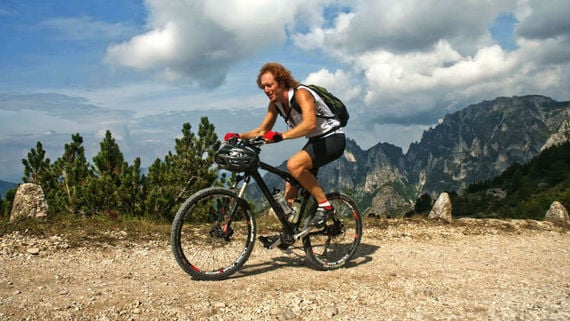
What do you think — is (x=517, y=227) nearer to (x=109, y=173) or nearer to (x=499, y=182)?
(x=109, y=173)

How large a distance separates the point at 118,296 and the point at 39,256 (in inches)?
112

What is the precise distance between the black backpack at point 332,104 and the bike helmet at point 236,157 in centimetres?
106

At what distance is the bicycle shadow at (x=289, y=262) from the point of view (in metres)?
6.35

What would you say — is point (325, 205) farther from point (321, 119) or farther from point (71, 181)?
point (71, 181)

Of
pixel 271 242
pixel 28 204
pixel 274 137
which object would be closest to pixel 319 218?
pixel 271 242

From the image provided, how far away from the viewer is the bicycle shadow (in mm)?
6352

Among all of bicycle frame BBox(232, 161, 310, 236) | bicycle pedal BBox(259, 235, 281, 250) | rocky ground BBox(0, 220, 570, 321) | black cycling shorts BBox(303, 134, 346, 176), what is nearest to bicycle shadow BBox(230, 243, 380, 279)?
rocky ground BBox(0, 220, 570, 321)

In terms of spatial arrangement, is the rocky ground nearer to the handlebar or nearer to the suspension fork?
the suspension fork

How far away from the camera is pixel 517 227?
12125 millimetres

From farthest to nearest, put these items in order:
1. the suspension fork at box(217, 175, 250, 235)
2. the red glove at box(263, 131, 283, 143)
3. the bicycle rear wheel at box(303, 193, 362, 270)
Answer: the bicycle rear wheel at box(303, 193, 362, 270) → the suspension fork at box(217, 175, 250, 235) → the red glove at box(263, 131, 283, 143)

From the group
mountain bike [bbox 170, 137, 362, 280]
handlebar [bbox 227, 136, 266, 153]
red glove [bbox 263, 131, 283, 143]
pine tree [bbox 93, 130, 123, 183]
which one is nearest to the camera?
red glove [bbox 263, 131, 283, 143]

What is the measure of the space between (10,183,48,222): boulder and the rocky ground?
2487 millimetres

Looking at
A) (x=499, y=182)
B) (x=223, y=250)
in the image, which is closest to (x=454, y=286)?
(x=223, y=250)

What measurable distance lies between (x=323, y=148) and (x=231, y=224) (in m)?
1.80
